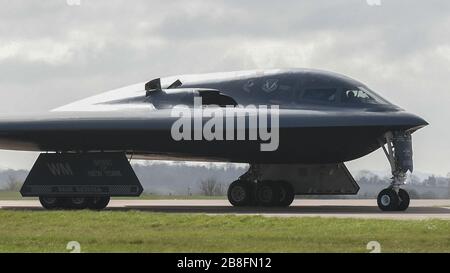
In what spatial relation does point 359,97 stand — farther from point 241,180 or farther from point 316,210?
point 241,180

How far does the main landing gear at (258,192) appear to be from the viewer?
34.6 m

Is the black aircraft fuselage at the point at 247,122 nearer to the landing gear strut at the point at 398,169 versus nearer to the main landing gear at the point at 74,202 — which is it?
the landing gear strut at the point at 398,169

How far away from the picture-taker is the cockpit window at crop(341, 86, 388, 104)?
3155 cm

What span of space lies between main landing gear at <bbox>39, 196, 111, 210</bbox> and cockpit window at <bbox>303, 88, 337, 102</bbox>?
794 centimetres

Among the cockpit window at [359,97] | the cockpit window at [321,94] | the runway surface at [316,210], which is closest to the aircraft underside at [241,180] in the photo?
the runway surface at [316,210]

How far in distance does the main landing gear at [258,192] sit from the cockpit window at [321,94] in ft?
13.9

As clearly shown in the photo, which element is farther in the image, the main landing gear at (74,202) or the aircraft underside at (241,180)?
the main landing gear at (74,202)

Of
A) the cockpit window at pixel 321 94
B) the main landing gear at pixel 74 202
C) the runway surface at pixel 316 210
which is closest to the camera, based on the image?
the runway surface at pixel 316 210

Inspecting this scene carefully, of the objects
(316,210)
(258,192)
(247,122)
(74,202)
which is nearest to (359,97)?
(247,122)

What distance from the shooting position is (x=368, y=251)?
18.4 meters

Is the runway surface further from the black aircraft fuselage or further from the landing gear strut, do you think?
the black aircraft fuselage

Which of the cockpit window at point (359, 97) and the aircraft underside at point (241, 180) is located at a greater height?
the cockpit window at point (359, 97)
